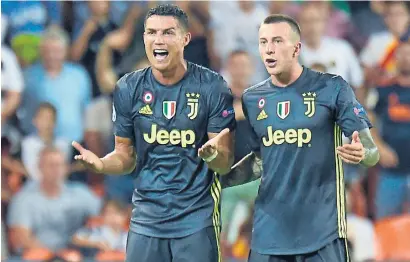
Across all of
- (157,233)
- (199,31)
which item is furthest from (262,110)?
(199,31)

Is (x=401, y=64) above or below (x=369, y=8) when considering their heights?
below

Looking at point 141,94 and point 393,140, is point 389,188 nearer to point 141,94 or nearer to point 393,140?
point 393,140

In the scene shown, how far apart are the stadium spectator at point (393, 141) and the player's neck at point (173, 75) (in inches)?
161

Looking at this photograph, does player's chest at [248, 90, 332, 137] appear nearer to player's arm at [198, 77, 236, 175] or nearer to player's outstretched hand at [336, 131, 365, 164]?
player's arm at [198, 77, 236, 175]

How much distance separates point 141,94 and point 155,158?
1.12ft

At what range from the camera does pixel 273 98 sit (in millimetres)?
4316

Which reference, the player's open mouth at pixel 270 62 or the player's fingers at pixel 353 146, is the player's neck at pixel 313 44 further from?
the player's fingers at pixel 353 146

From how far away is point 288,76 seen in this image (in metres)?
→ 4.31

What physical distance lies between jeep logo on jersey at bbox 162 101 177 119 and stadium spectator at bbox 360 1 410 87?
4.27 metres

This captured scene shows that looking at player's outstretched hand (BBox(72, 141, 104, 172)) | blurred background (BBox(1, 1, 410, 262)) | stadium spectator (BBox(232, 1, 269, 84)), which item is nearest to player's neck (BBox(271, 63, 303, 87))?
player's outstretched hand (BBox(72, 141, 104, 172))

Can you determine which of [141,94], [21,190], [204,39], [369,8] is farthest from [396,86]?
[141,94]

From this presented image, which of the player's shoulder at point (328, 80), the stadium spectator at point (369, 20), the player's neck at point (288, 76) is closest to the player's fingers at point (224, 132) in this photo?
the player's neck at point (288, 76)

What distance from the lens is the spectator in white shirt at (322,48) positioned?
8102 mm

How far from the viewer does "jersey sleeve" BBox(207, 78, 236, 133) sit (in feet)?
14.1
